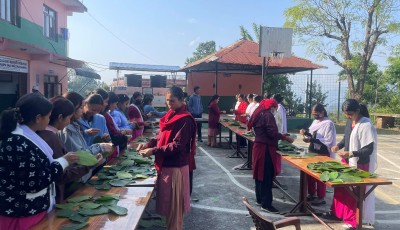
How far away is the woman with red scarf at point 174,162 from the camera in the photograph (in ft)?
10.2

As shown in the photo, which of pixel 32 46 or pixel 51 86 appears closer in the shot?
pixel 32 46

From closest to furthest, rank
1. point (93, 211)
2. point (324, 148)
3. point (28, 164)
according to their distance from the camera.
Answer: point (28, 164) < point (93, 211) < point (324, 148)

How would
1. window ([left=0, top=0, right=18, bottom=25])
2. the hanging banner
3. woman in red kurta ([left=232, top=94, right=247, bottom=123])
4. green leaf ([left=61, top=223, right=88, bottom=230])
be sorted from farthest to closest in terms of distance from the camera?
1. woman in red kurta ([left=232, top=94, right=247, bottom=123])
2. window ([left=0, top=0, right=18, bottom=25])
3. the hanging banner
4. green leaf ([left=61, top=223, right=88, bottom=230])

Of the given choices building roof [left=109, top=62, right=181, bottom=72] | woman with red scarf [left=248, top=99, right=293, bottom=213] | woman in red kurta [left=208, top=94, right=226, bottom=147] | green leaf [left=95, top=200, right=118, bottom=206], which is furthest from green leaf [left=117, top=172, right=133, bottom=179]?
building roof [left=109, top=62, right=181, bottom=72]

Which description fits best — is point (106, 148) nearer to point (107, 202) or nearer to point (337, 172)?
point (107, 202)

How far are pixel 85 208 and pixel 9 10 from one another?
9016 mm

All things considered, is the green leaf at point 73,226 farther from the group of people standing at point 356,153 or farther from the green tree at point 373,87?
the green tree at point 373,87

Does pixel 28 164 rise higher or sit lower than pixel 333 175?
higher

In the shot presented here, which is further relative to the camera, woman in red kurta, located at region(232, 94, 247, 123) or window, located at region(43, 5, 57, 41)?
window, located at region(43, 5, 57, 41)

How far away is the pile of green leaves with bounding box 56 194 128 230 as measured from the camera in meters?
2.12

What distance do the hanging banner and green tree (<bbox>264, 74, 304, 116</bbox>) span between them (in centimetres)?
1263

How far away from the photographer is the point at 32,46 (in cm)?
820

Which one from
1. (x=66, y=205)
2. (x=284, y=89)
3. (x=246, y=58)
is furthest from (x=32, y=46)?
(x=284, y=89)

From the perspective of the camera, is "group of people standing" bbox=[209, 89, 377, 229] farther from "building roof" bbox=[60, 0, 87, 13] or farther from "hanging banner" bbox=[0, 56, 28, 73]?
"building roof" bbox=[60, 0, 87, 13]
